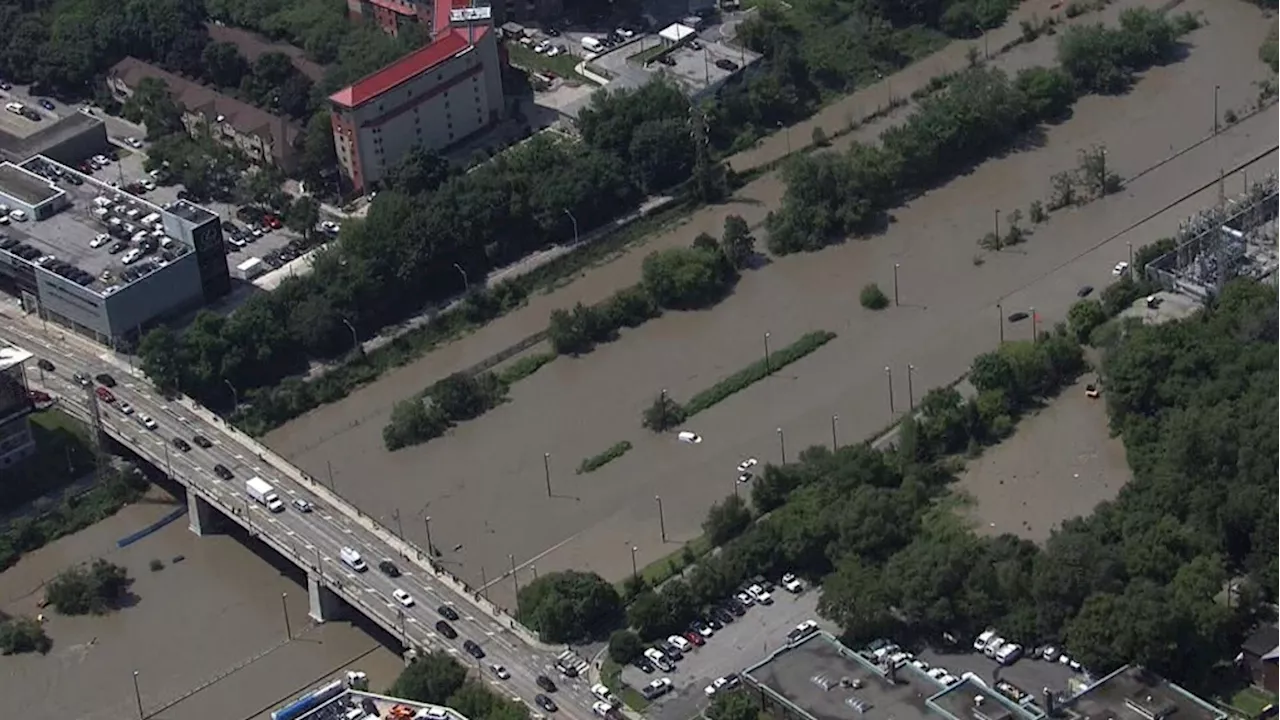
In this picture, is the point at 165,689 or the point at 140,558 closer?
the point at 165,689

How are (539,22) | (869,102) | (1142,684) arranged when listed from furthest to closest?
(539,22) → (869,102) → (1142,684)

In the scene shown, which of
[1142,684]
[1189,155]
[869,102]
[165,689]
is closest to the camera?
[1142,684]

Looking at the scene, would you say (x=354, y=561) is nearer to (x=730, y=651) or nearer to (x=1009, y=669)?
(x=730, y=651)

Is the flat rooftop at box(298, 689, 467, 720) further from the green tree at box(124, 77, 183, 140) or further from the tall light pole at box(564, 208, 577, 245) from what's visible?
the green tree at box(124, 77, 183, 140)

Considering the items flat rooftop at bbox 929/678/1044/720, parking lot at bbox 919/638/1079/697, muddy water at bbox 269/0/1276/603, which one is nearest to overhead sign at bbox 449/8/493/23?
muddy water at bbox 269/0/1276/603

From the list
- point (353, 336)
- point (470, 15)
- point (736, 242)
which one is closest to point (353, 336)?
point (353, 336)

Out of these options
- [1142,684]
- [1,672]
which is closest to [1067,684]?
[1142,684]

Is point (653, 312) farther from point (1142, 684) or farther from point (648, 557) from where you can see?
point (1142, 684)
